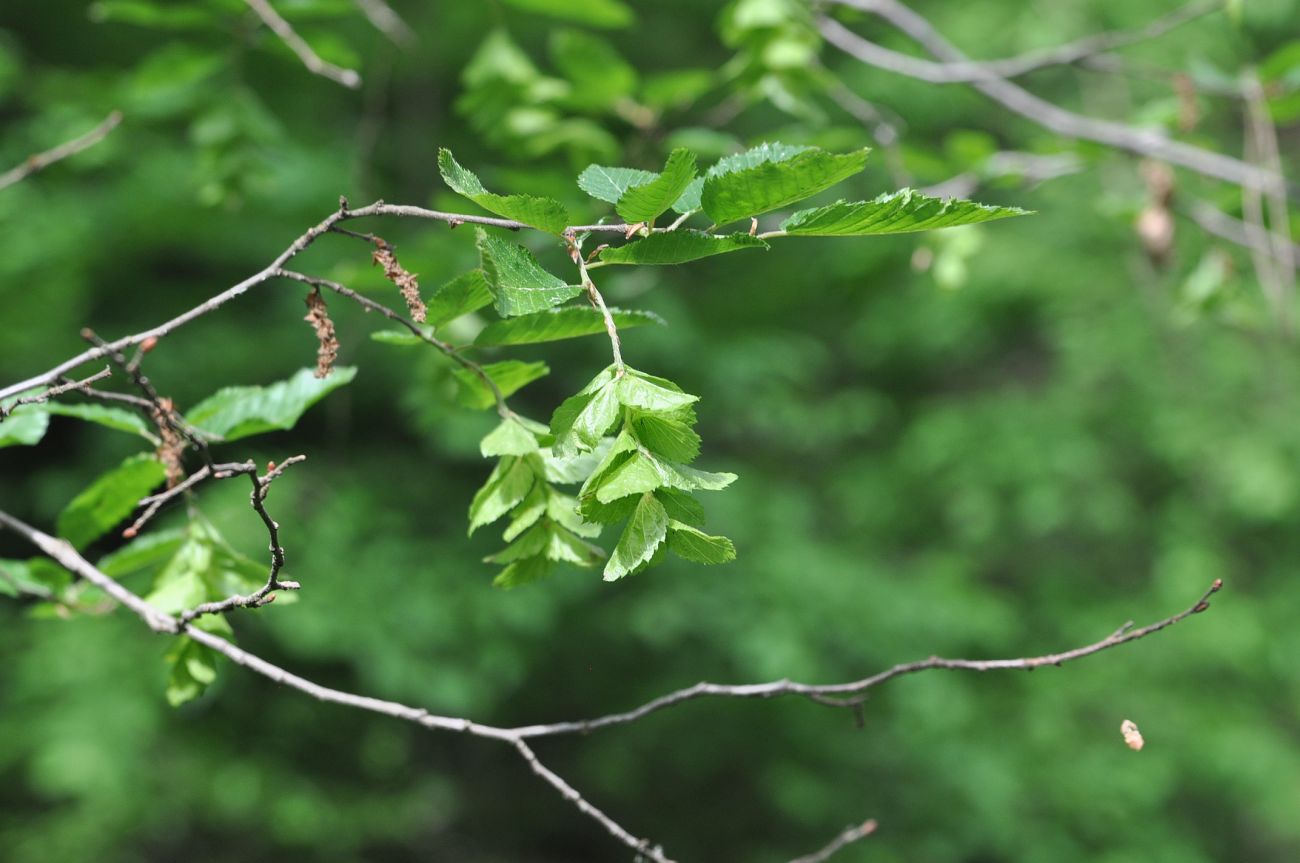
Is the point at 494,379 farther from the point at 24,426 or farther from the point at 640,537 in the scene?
the point at 24,426

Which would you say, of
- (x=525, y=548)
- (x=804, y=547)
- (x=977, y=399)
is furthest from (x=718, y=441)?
(x=525, y=548)

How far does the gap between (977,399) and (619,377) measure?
431cm

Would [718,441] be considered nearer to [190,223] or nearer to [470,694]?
[470,694]

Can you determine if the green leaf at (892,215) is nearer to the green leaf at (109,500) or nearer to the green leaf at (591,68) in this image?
the green leaf at (109,500)

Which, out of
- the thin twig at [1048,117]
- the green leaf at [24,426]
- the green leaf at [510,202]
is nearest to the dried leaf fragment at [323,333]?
the green leaf at [510,202]

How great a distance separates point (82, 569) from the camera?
30.2 inches

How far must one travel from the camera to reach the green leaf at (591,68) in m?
1.53

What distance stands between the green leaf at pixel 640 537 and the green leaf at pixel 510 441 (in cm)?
12

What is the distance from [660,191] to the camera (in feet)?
2.16

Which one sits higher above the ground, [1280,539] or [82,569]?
[82,569]

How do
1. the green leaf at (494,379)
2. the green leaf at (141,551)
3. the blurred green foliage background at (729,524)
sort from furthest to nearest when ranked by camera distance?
the blurred green foliage background at (729,524) → the green leaf at (141,551) → the green leaf at (494,379)

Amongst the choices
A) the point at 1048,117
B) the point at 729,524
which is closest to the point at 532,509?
the point at 1048,117

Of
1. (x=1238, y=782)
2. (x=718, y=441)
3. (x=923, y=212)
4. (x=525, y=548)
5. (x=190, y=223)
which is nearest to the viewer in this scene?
(x=923, y=212)

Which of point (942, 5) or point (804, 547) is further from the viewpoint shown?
point (942, 5)
